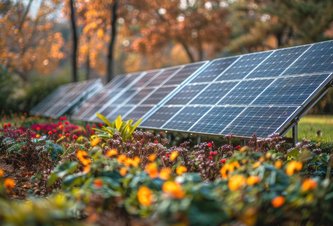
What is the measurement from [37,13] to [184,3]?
46.0 ft

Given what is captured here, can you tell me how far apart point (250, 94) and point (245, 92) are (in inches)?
9.8

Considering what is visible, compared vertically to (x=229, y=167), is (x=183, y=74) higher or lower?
higher

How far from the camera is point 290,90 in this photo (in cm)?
894

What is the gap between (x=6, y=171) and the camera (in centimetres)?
821

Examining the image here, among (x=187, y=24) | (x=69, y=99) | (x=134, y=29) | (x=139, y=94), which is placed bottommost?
(x=69, y=99)

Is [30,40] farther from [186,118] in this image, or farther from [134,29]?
[186,118]

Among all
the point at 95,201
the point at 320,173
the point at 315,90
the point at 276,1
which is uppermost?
the point at 276,1

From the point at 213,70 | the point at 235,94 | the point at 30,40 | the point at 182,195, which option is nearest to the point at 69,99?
the point at 213,70

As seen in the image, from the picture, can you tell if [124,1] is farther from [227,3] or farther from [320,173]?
[320,173]

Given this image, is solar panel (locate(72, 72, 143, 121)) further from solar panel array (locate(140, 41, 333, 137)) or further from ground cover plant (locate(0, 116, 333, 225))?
ground cover plant (locate(0, 116, 333, 225))

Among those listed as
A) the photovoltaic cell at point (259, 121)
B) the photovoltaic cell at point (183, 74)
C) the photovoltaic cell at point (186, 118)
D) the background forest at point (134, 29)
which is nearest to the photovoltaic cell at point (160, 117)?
the photovoltaic cell at point (186, 118)

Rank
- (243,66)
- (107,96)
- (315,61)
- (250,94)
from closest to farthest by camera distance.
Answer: (315,61)
(250,94)
(243,66)
(107,96)

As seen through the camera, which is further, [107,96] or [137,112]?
[107,96]

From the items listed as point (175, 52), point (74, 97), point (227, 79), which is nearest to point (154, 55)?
point (175, 52)
